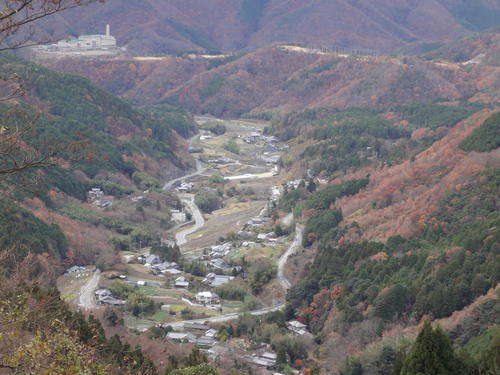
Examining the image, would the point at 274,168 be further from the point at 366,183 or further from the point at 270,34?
the point at 270,34

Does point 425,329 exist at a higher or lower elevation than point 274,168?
higher

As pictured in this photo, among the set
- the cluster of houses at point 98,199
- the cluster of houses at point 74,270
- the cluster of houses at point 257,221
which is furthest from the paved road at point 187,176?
the cluster of houses at point 74,270

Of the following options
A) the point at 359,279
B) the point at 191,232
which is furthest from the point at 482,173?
the point at 191,232

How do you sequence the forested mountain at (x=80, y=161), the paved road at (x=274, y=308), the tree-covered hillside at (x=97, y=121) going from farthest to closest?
the tree-covered hillside at (x=97, y=121) < the forested mountain at (x=80, y=161) < the paved road at (x=274, y=308)

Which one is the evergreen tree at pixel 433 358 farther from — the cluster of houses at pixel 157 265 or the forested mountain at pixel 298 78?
the forested mountain at pixel 298 78

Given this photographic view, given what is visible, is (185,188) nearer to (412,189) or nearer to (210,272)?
(210,272)

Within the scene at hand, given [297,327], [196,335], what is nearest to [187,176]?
[297,327]
